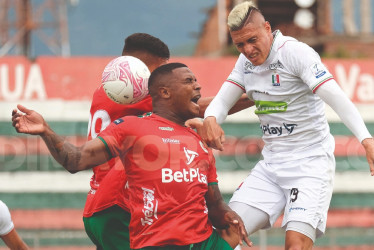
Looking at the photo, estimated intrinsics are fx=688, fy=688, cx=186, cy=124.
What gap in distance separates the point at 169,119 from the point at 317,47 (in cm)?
2243

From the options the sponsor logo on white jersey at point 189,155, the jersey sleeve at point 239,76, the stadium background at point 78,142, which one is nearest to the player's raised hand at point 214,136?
the sponsor logo on white jersey at point 189,155

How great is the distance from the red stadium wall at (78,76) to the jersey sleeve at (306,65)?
47.7 ft

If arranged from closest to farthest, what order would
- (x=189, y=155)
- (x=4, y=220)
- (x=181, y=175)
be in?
→ (x=181, y=175)
(x=189, y=155)
(x=4, y=220)

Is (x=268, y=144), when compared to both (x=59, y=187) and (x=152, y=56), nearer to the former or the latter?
(x=152, y=56)

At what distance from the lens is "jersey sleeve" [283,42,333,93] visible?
5.29m

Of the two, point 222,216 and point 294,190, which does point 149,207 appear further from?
point 294,190

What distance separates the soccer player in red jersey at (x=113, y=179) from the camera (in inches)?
210

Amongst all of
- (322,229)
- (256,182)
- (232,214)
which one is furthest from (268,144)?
(232,214)

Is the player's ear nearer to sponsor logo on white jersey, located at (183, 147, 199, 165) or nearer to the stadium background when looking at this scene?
sponsor logo on white jersey, located at (183, 147, 199, 165)

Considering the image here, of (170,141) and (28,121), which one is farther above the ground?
(28,121)

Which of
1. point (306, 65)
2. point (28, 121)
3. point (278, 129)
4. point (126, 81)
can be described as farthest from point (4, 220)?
point (306, 65)

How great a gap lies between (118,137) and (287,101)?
1701 mm

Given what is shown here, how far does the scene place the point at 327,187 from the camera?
5.70m

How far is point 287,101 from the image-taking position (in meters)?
5.62
